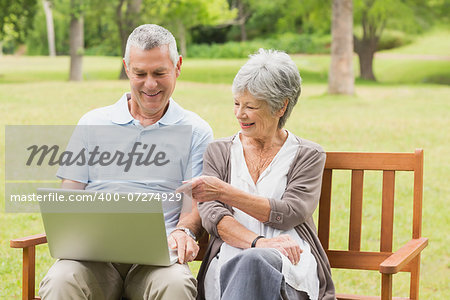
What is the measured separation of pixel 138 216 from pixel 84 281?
1.48 ft

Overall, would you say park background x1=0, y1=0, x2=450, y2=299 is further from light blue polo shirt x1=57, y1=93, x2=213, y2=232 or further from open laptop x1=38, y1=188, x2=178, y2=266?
Answer: open laptop x1=38, y1=188, x2=178, y2=266

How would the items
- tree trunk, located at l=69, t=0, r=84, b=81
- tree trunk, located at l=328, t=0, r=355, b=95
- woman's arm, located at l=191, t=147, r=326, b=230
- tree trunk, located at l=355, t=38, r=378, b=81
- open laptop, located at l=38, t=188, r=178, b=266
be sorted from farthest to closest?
tree trunk, located at l=355, t=38, r=378, b=81 → tree trunk, located at l=69, t=0, r=84, b=81 → tree trunk, located at l=328, t=0, r=355, b=95 → woman's arm, located at l=191, t=147, r=326, b=230 → open laptop, located at l=38, t=188, r=178, b=266

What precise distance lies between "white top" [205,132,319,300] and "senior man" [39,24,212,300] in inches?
5.8

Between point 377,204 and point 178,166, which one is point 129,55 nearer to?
point 178,166

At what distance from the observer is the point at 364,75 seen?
84.2ft

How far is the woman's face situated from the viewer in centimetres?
318

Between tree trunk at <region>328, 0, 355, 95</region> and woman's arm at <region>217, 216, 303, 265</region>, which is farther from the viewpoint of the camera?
tree trunk at <region>328, 0, 355, 95</region>

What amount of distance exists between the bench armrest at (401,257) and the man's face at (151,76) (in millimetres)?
1281

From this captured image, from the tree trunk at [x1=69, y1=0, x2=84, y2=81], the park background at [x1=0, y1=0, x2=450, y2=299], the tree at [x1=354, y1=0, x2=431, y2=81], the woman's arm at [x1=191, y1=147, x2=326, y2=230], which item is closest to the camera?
the woman's arm at [x1=191, y1=147, x2=326, y2=230]

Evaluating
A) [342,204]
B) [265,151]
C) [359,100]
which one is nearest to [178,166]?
[265,151]

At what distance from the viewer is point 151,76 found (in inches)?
131

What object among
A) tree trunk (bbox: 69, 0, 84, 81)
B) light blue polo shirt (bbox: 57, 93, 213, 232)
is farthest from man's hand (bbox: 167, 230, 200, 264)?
tree trunk (bbox: 69, 0, 84, 81)

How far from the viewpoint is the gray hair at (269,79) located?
10.3ft

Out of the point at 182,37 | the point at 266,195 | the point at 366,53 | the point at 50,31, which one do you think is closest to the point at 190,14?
the point at 366,53
